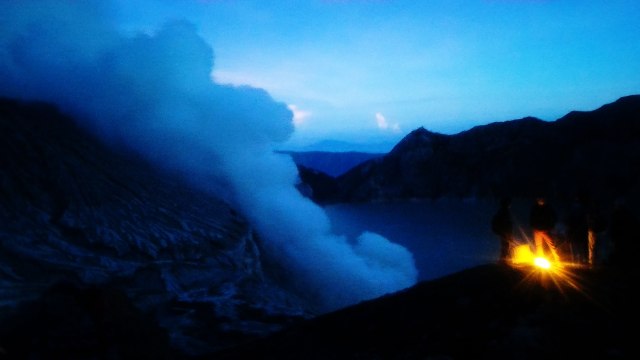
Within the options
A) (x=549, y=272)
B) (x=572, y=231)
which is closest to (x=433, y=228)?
(x=572, y=231)

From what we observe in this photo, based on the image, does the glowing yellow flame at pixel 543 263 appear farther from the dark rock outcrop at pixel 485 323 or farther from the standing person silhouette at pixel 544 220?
the standing person silhouette at pixel 544 220

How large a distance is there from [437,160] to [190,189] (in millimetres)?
59787

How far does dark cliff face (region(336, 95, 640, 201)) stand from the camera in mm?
62125

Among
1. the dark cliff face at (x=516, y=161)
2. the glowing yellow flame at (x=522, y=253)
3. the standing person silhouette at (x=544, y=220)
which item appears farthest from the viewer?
the dark cliff face at (x=516, y=161)

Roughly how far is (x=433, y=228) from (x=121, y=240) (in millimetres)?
44079

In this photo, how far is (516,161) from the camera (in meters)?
74.9

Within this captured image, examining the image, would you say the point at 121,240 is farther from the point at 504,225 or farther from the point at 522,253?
the point at 522,253

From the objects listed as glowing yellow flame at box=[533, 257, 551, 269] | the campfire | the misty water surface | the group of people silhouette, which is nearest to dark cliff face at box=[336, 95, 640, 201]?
the misty water surface

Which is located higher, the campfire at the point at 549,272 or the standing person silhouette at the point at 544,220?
the standing person silhouette at the point at 544,220

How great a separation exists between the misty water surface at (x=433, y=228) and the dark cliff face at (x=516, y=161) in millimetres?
Answer: 4000

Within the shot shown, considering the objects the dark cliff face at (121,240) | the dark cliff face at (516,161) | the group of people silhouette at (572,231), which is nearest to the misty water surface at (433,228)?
the dark cliff face at (516,161)

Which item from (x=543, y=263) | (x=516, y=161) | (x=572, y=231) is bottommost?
(x=543, y=263)

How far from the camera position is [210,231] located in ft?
95.3

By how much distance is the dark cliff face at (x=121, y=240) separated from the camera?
62.4ft
